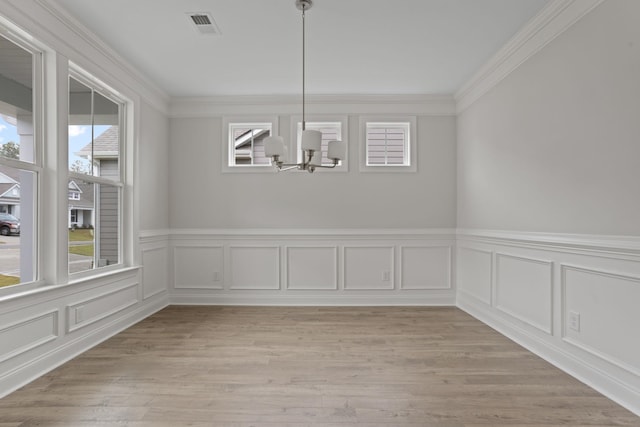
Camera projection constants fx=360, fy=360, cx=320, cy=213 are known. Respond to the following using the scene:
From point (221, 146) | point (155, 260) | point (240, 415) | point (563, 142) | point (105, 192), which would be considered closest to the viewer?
point (240, 415)

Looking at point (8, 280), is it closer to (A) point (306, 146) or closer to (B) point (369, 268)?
(A) point (306, 146)

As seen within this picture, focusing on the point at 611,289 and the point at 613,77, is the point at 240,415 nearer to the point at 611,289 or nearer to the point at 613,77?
the point at 611,289

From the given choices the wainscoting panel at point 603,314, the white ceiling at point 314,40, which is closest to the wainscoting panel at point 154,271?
the white ceiling at point 314,40

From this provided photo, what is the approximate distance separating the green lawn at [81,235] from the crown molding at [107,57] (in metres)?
1.48

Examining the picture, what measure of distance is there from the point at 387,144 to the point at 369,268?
173cm

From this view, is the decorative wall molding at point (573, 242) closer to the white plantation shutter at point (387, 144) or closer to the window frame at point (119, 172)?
the white plantation shutter at point (387, 144)

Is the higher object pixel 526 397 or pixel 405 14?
pixel 405 14

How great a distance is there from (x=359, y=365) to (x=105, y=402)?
1784 mm

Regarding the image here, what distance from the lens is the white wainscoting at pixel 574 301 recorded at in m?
2.26

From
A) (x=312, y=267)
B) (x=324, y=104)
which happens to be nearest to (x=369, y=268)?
(x=312, y=267)

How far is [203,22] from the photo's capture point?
9.92ft

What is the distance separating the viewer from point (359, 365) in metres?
2.88

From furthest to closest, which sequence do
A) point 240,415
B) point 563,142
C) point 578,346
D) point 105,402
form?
point 563,142 < point 578,346 < point 105,402 < point 240,415

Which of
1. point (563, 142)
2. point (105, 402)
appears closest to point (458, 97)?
point (563, 142)
